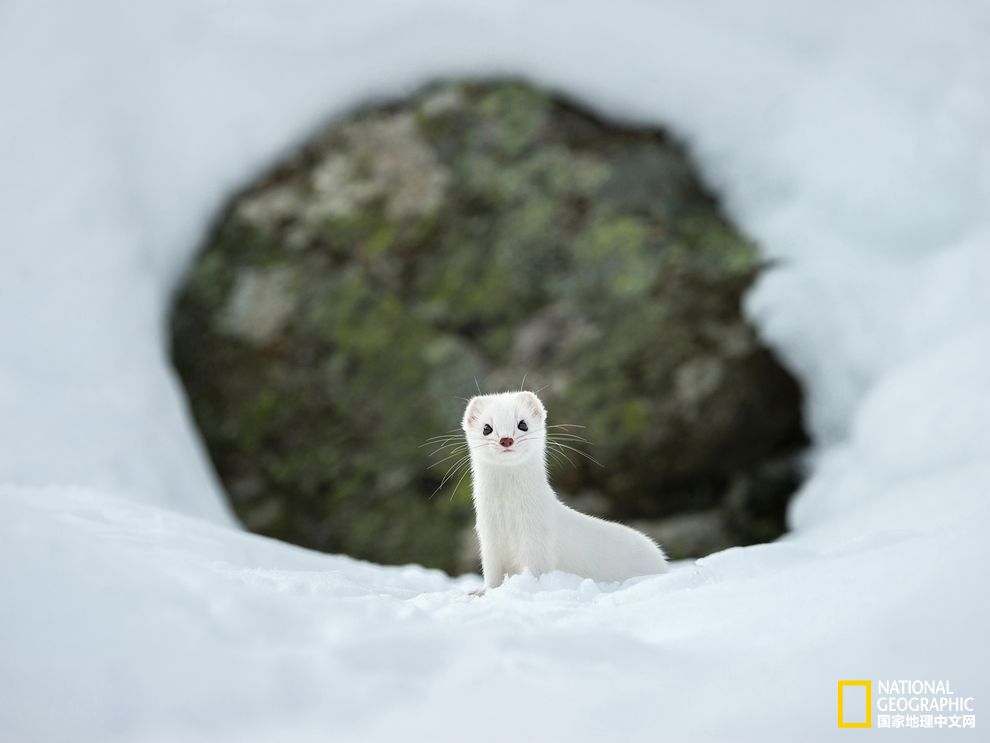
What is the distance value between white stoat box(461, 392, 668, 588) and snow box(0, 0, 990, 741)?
19 cm

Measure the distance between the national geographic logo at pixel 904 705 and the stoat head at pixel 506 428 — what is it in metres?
1.59

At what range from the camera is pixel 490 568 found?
312 centimetres

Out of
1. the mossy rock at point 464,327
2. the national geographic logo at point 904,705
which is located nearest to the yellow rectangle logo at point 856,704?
the national geographic logo at point 904,705

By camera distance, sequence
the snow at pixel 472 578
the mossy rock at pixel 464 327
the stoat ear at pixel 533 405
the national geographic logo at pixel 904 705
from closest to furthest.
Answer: the national geographic logo at pixel 904 705
the snow at pixel 472 578
the stoat ear at pixel 533 405
the mossy rock at pixel 464 327

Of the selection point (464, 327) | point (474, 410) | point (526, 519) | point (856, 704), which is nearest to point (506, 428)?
point (474, 410)

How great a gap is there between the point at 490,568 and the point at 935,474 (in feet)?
7.36

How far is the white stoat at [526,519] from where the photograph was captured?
9.77ft

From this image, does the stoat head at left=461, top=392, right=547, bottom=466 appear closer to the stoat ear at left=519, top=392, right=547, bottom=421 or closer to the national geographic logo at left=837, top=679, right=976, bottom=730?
the stoat ear at left=519, top=392, right=547, bottom=421

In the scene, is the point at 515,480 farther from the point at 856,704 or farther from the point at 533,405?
the point at 856,704

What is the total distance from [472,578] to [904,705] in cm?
275

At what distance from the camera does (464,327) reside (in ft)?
17.5

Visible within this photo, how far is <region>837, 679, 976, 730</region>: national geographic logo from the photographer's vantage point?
1.53 metres

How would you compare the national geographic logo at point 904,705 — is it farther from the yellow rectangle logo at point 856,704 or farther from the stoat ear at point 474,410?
the stoat ear at point 474,410

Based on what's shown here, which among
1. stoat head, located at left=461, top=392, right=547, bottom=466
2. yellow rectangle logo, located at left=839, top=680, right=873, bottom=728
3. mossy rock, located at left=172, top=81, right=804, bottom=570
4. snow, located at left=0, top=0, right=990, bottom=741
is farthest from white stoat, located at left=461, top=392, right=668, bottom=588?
mossy rock, located at left=172, top=81, right=804, bottom=570
